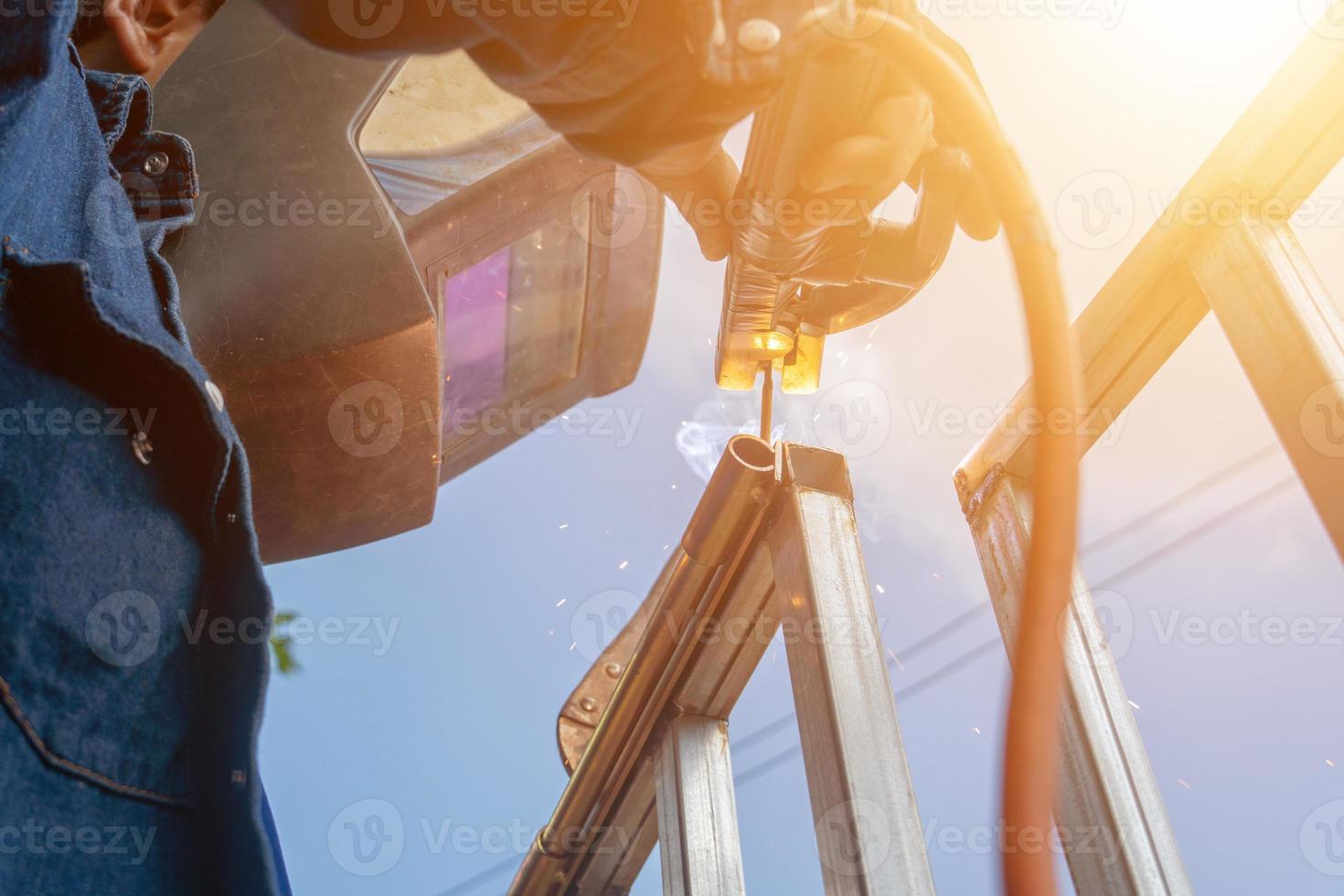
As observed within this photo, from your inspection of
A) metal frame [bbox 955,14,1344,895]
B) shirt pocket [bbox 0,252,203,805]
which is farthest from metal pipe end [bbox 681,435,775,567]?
shirt pocket [bbox 0,252,203,805]

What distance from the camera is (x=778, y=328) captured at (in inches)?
53.7

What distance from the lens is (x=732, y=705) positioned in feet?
5.44

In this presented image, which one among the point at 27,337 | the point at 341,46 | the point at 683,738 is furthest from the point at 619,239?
the point at 27,337

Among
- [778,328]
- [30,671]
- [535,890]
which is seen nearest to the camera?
[30,671]

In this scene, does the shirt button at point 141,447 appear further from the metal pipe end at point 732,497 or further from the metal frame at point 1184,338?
the metal frame at point 1184,338

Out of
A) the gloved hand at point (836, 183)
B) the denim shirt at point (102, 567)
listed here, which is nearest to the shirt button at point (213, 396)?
the denim shirt at point (102, 567)

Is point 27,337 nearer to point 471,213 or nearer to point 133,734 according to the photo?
point 133,734

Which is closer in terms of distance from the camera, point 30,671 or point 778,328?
point 30,671

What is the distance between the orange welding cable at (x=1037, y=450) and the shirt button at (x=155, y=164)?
0.83 metres

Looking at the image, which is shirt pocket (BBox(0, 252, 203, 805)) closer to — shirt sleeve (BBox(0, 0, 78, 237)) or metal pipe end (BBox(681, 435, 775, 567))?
shirt sleeve (BBox(0, 0, 78, 237))

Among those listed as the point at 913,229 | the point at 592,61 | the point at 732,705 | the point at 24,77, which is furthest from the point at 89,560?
the point at 732,705

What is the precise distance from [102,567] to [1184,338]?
123 centimetres

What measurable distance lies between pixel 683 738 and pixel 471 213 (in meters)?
1.33

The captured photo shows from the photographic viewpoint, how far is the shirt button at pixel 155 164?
3.56ft
